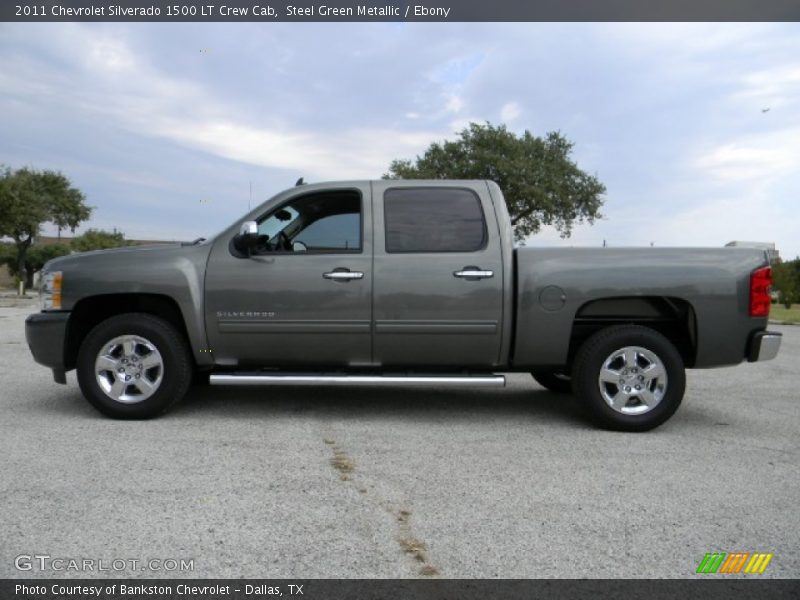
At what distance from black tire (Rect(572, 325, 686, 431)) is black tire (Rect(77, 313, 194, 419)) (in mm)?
3101

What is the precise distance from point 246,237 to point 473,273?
5.88 feet

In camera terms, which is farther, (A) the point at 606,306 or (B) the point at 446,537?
(A) the point at 606,306

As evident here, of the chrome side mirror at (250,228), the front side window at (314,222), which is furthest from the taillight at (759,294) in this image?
the chrome side mirror at (250,228)

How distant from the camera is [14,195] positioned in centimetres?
3575

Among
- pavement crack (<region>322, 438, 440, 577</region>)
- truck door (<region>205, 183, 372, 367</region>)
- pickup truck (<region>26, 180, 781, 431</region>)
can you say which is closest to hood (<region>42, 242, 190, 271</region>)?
pickup truck (<region>26, 180, 781, 431</region>)

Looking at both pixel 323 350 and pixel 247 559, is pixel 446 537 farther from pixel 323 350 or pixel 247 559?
pixel 323 350

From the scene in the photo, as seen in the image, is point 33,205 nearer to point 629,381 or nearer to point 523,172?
point 523,172

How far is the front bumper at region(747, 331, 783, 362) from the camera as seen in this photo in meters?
5.18

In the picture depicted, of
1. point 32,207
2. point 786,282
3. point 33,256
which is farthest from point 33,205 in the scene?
point 786,282

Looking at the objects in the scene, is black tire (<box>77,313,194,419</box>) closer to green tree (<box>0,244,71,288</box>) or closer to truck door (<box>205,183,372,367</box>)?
truck door (<box>205,183,372,367</box>)

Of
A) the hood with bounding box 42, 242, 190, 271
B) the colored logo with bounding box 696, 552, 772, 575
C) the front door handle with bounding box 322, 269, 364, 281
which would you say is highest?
the hood with bounding box 42, 242, 190, 271

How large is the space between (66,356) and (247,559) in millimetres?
3400

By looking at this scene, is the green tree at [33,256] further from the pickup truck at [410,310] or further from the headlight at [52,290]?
the pickup truck at [410,310]

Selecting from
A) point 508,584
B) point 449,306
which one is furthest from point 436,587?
point 449,306
